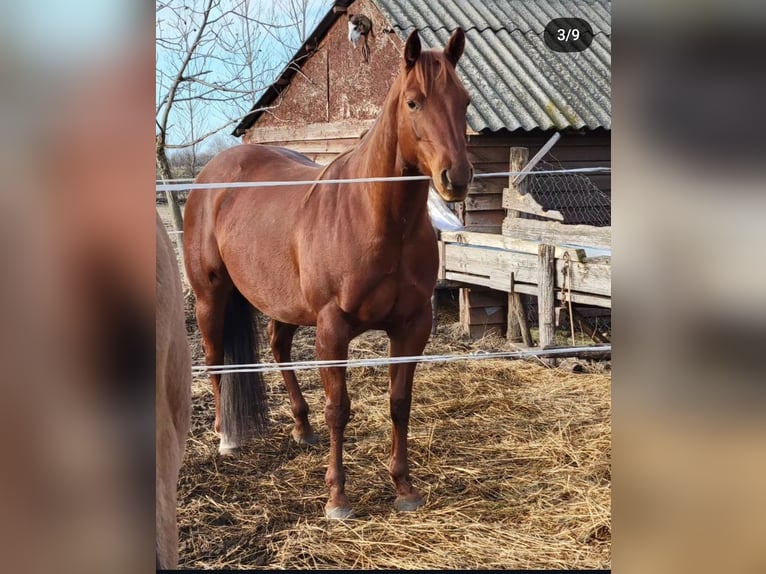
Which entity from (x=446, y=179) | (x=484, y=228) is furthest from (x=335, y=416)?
(x=484, y=228)

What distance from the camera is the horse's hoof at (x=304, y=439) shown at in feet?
10.6

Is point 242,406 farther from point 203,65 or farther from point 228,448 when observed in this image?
point 203,65

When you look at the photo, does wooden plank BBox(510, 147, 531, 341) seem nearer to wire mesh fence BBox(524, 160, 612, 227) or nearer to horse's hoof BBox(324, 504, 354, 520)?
wire mesh fence BBox(524, 160, 612, 227)

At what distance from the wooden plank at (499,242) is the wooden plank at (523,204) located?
1.28ft

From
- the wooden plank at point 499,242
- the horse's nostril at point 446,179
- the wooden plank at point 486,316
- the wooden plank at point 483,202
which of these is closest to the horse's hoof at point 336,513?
the horse's nostril at point 446,179

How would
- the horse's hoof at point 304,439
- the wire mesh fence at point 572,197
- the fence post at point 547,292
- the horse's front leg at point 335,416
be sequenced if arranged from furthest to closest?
the wire mesh fence at point 572,197 < the fence post at point 547,292 < the horse's hoof at point 304,439 < the horse's front leg at point 335,416

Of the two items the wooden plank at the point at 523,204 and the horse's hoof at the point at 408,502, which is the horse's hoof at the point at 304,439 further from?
the wooden plank at the point at 523,204

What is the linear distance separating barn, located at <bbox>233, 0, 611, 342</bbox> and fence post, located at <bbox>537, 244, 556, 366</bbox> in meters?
1.17

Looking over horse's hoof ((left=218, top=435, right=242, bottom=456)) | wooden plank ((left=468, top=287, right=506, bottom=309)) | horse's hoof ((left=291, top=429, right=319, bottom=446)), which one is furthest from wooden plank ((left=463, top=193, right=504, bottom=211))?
horse's hoof ((left=218, top=435, right=242, bottom=456))
